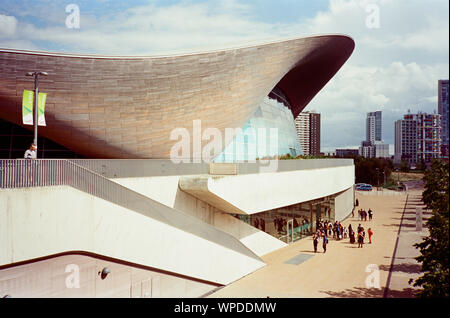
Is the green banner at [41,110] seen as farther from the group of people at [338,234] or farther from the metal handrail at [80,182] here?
the group of people at [338,234]

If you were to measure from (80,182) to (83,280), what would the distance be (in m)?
3.01

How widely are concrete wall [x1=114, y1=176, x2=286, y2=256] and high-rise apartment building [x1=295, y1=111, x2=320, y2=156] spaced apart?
247 feet

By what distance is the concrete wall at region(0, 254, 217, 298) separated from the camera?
28.8ft

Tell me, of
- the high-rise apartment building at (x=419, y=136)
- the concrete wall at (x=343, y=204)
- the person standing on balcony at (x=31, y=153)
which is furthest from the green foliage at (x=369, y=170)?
the person standing on balcony at (x=31, y=153)

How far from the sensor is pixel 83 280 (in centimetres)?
1002

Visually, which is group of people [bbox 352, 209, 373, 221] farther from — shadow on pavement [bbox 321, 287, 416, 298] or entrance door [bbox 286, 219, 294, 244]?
shadow on pavement [bbox 321, 287, 416, 298]

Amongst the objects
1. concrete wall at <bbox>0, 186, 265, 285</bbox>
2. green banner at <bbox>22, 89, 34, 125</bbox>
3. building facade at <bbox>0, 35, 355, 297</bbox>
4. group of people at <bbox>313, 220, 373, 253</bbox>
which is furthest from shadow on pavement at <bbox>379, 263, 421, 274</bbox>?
green banner at <bbox>22, 89, 34, 125</bbox>

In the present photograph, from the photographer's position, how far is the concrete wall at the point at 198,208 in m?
13.2

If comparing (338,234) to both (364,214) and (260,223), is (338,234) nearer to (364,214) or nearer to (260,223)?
(260,223)

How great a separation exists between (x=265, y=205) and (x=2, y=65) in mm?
12546

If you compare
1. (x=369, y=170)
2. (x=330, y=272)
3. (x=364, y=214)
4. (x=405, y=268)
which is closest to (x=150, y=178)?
(x=330, y=272)
